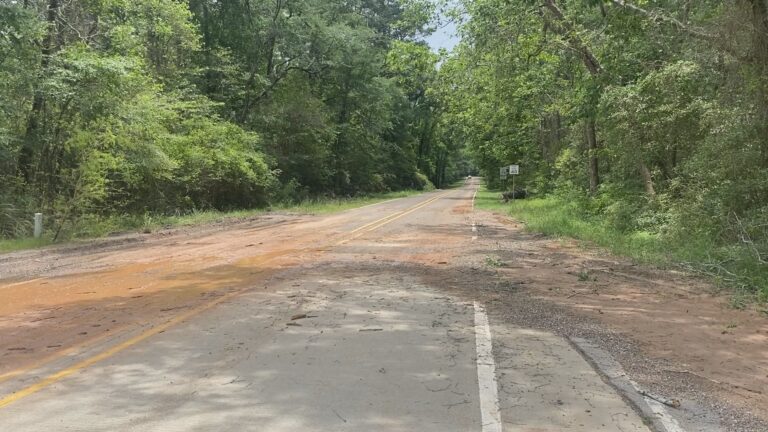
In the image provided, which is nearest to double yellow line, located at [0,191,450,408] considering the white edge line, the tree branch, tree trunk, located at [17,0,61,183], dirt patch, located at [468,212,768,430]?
the white edge line

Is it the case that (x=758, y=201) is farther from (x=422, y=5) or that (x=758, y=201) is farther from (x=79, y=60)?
(x=79, y=60)

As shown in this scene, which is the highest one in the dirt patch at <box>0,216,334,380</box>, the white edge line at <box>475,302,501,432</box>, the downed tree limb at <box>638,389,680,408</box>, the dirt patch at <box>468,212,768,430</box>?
the dirt patch at <box>0,216,334,380</box>

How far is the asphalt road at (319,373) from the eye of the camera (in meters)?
4.27

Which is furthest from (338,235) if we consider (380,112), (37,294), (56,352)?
(380,112)

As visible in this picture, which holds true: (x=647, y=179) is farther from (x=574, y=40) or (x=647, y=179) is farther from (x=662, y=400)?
(x=662, y=400)

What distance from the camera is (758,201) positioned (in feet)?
39.3

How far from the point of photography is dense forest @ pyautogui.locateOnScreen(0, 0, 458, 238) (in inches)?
687

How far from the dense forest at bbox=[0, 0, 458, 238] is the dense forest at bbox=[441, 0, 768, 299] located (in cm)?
355

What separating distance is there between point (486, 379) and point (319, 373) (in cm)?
145

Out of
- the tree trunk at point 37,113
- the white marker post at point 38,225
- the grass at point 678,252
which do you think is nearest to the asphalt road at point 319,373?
the grass at point 678,252

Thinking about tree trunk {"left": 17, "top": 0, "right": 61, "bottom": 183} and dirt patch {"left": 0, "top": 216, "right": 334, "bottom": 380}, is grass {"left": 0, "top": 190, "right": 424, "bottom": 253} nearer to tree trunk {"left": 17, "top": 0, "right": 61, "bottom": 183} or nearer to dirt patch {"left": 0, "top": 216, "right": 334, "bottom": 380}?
dirt patch {"left": 0, "top": 216, "right": 334, "bottom": 380}

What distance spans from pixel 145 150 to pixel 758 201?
17.8 metres

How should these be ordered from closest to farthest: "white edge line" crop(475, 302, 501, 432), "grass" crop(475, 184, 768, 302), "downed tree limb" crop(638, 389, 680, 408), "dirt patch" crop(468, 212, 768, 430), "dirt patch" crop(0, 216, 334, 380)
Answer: "white edge line" crop(475, 302, 501, 432) → "downed tree limb" crop(638, 389, 680, 408) → "dirt patch" crop(468, 212, 768, 430) → "dirt patch" crop(0, 216, 334, 380) → "grass" crop(475, 184, 768, 302)

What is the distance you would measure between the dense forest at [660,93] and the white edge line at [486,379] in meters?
5.24
